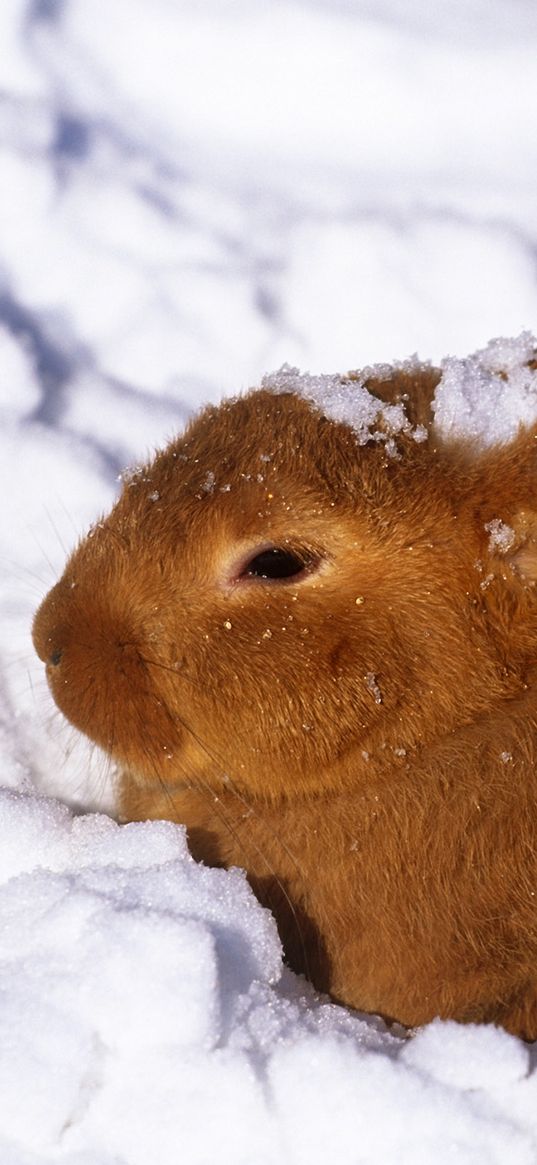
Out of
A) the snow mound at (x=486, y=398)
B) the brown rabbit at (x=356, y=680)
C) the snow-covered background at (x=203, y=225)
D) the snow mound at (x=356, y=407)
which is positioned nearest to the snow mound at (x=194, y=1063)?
the brown rabbit at (x=356, y=680)

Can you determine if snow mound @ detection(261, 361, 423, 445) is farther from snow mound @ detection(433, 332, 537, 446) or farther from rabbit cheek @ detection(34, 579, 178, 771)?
rabbit cheek @ detection(34, 579, 178, 771)

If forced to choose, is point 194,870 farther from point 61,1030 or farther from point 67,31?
point 67,31

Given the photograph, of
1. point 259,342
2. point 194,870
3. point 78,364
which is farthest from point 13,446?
point 194,870

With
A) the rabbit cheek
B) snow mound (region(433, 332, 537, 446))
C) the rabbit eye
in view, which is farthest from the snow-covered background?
snow mound (region(433, 332, 537, 446))

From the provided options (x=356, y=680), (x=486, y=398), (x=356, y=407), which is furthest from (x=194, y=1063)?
(x=486, y=398)

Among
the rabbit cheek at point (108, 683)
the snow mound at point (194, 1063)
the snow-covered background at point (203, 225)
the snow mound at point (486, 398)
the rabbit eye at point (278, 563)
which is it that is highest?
the snow-covered background at point (203, 225)

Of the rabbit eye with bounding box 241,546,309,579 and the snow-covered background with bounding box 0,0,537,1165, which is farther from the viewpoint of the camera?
the snow-covered background with bounding box 0,0,537,1165

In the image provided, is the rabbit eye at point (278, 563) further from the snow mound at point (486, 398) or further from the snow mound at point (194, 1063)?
the snow mound at point (194, 1063)

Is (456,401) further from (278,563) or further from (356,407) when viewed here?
(278,563)
